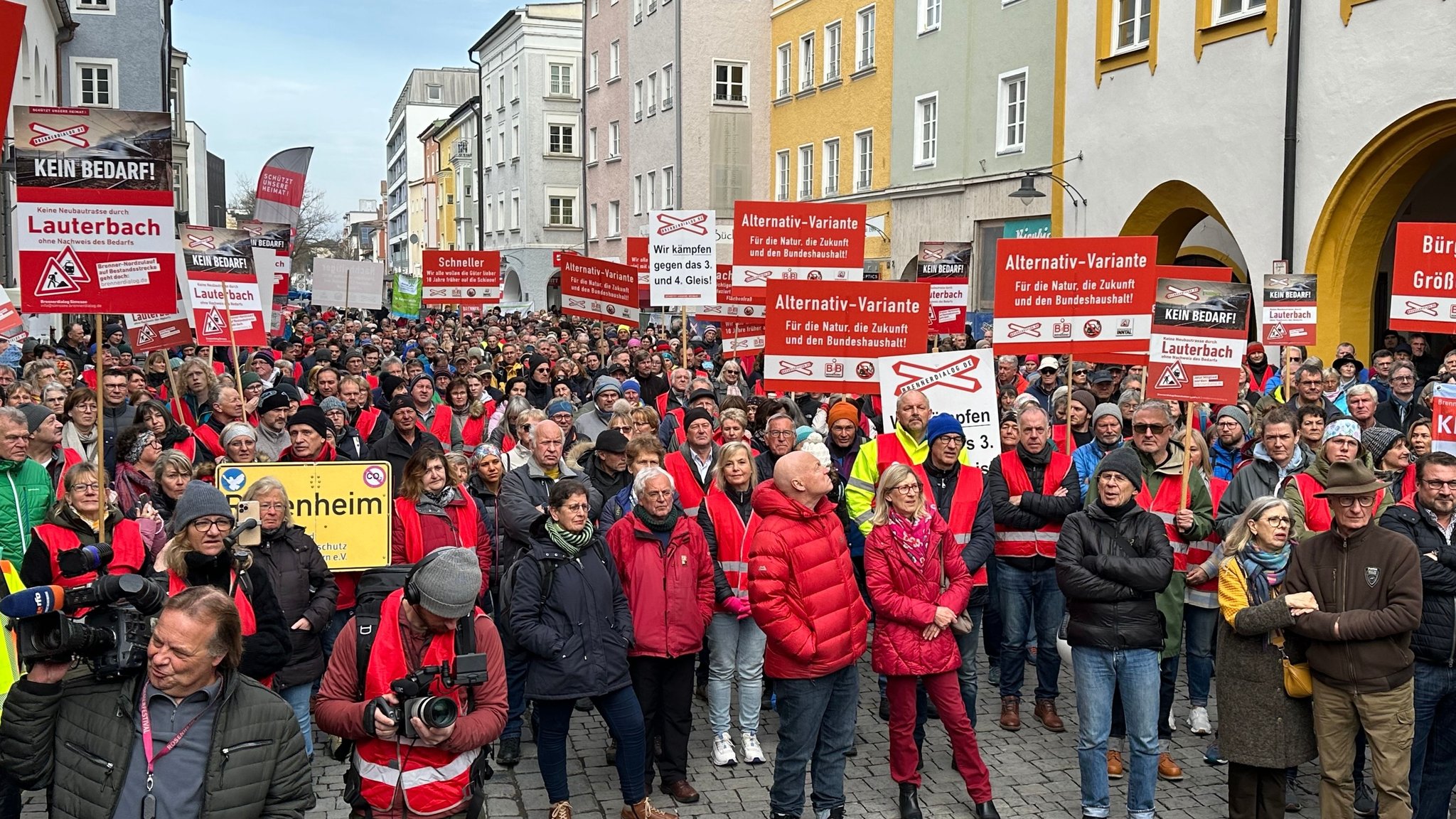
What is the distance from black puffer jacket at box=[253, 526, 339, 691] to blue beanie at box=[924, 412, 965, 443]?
11.3ft

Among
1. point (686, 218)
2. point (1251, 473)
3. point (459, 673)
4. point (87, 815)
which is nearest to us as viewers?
point (87, 815)

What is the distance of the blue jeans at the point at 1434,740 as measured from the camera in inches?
239

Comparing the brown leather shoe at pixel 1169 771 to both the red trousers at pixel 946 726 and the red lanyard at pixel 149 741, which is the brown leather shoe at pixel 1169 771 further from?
the red lanyard at pixel 149 741

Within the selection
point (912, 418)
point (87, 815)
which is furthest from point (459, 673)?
point (912, 418)

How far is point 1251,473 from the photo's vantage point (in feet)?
25.2

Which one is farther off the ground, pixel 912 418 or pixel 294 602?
pixel 912 418

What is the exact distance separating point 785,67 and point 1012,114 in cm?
1345

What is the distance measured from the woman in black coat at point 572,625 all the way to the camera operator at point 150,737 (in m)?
2.38

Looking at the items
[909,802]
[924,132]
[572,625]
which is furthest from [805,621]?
[924,132]

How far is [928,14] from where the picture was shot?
29.1 meters

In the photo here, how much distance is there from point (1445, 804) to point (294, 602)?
19.2 feet

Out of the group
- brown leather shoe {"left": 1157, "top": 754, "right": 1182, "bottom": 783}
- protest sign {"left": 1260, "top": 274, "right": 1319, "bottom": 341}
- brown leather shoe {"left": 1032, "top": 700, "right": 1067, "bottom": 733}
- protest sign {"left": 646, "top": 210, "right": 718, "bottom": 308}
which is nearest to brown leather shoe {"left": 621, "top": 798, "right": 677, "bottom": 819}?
brown leather shoe {"left": 1032, "top": 700, "right": 1067, "bottom": 733}

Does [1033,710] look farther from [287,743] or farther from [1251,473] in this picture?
[287,743]

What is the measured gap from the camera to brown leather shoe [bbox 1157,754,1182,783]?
23.1 ft
